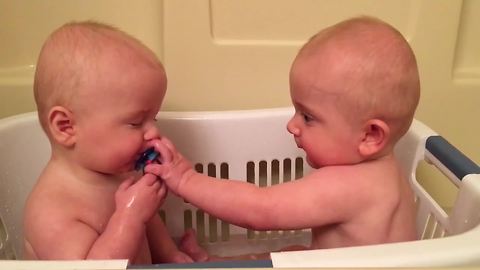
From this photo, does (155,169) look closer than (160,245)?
Yes

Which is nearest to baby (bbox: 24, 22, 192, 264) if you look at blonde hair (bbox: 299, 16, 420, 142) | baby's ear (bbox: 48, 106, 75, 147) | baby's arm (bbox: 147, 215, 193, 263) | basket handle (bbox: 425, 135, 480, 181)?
baby's ear (bbox: 48, 106, 75, 147)

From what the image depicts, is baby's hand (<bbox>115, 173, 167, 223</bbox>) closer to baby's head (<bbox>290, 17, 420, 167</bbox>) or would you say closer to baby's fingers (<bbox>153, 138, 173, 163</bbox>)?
baby's fingers (<bbox>153, 138, 173, 163</bbox>)

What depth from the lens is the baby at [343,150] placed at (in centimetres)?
76

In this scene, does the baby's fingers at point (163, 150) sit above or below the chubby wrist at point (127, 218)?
above

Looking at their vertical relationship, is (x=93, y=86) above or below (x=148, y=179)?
above

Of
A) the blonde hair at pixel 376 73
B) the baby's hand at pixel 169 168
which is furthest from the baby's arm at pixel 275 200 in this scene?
the blonde hair at pixel 376 73

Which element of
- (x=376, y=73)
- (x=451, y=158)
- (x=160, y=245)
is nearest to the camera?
(x=376, y=73)

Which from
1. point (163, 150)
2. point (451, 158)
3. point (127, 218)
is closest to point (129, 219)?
point (127, 218)

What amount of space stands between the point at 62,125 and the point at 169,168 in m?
0.16

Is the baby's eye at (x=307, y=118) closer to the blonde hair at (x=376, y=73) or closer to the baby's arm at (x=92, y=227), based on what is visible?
the blonde hair at (x=376, y=73)

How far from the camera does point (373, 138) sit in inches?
31.5

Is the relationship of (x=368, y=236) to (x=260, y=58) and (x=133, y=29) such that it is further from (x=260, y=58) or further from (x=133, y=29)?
(x=133, y=29)

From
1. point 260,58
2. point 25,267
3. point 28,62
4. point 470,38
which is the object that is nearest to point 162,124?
point 260,58

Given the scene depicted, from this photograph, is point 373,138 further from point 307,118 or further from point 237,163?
point 237,163
